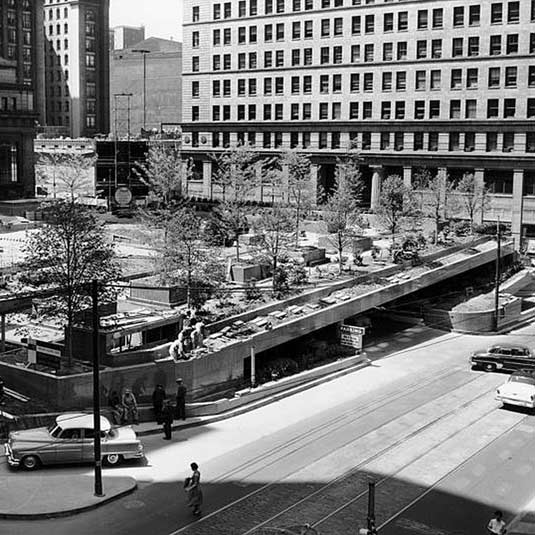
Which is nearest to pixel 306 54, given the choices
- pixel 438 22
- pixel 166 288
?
pixel 438 22

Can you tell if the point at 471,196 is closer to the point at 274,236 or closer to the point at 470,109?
the point at 470,109

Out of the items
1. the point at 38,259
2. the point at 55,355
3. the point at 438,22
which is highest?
the point at 438,22

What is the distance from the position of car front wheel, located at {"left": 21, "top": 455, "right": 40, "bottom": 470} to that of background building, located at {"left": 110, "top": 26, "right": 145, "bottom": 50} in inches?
6544

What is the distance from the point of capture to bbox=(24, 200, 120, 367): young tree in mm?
31200

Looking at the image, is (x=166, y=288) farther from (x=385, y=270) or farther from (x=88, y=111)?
(x=88, y=111)

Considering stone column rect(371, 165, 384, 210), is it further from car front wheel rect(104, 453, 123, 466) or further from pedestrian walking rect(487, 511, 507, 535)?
pedestrian walking rect(487, 511, 507, 535)

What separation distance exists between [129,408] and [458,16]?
62.7 m

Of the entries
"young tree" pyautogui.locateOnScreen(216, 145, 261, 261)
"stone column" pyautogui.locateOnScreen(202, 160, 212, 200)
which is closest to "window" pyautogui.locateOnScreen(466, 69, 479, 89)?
"young tree" pyautogui.locateOnScreen(216, 145, 261, 261)

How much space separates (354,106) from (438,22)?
11253mm

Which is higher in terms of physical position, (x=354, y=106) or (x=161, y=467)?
(x=354, y=106)

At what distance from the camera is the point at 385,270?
1954 inches

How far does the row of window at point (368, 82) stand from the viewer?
7962 centimetres

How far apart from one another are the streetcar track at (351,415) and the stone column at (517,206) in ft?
135

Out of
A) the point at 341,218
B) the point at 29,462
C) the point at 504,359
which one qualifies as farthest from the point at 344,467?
the point at 341,218
